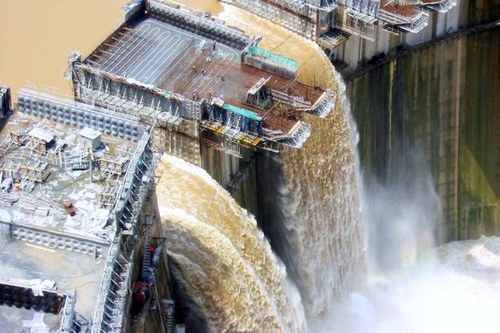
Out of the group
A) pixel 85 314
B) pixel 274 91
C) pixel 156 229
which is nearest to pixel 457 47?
pixel 274 91

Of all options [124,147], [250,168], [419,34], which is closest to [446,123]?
[419,34]

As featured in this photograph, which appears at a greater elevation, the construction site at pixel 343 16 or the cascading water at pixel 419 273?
the construction site at pixel 343 16

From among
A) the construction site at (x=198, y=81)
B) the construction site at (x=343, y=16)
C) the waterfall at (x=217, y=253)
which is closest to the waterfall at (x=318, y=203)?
the construction site at (x=343, y=16)

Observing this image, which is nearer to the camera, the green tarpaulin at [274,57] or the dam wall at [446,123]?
the green tarpaulin at [274,57]

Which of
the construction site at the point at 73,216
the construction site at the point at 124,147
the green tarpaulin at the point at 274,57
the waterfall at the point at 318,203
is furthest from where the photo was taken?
the waterfall at the point at 318,203

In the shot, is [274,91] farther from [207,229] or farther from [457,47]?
[457,47]

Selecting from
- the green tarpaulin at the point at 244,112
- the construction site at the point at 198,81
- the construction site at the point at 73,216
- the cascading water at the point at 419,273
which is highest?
the construction site at the point at 198,81

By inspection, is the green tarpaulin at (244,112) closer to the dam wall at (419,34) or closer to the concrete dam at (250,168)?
the concrete dam at (250,168)
